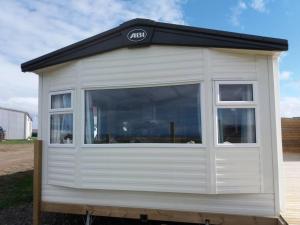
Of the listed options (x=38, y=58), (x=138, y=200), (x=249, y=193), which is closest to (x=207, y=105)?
(x=249, y=193)

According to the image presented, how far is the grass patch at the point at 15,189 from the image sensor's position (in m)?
8.49

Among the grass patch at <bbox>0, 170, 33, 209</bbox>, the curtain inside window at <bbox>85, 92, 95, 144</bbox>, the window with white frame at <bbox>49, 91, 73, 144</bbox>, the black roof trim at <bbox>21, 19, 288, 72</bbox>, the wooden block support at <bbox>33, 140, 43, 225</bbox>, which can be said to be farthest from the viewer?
the grass patch at <bbox>0, 170, 33, 209</bbox>

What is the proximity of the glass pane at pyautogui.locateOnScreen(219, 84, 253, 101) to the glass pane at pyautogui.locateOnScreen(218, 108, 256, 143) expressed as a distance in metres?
0.17

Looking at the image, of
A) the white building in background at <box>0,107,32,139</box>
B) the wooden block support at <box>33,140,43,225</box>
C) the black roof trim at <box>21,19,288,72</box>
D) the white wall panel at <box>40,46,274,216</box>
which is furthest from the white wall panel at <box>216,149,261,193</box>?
the white building in background at <box>0,107,32,139</box>

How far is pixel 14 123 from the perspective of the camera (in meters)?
45.3

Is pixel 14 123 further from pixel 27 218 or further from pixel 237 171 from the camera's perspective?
pixel 237 171

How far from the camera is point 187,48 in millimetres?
5508

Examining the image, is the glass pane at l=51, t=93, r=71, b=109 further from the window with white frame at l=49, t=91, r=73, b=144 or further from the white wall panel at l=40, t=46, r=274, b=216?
the white wall panel at l=40, t=46, r=274, b=216

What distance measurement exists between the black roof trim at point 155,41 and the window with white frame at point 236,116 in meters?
0.60

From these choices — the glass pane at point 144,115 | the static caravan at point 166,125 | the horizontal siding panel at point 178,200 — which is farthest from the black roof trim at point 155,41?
the horizontal siding panel at point 178,200

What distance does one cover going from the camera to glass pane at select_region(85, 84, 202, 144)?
5504 mm

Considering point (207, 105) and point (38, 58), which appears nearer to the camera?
point (207, 105)

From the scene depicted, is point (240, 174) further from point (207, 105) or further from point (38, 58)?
point (38, 58)

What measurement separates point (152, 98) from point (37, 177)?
2561mm
